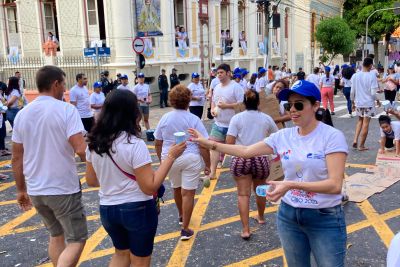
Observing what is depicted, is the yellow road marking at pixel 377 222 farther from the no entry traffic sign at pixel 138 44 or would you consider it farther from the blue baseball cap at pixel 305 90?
the no entry traffic sign at pixel 138 44

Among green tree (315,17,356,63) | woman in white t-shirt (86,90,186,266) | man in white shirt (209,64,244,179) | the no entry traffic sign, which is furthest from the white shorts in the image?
green tree (315,17,356,63)

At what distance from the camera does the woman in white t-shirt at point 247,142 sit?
4.60 m

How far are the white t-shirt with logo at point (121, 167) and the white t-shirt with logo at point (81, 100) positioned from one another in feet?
21.8

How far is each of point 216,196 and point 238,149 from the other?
124 inches

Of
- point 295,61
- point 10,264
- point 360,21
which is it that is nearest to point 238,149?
point 10,264

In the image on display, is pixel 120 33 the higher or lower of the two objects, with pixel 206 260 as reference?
higher

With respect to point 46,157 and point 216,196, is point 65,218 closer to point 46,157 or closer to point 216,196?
point 46,157

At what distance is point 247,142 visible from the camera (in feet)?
15.3

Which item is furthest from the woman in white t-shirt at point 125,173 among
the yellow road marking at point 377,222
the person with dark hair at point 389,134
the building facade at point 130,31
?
the building facade at point 130,31

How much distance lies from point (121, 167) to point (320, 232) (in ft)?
4.36

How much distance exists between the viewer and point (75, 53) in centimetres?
2172

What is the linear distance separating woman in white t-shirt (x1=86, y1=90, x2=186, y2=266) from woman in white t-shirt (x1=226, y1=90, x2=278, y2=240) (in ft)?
5.50

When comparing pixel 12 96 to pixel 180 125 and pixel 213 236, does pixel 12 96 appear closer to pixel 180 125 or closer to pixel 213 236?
pixel 180 125

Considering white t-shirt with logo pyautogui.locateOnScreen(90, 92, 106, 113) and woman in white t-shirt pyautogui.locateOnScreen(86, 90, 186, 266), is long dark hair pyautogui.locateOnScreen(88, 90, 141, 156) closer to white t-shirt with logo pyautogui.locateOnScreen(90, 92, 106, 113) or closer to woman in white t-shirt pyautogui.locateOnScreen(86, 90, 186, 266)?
woman in white t-shirt pyautogui.locateOnScreen(86, 90, 186, 266)
